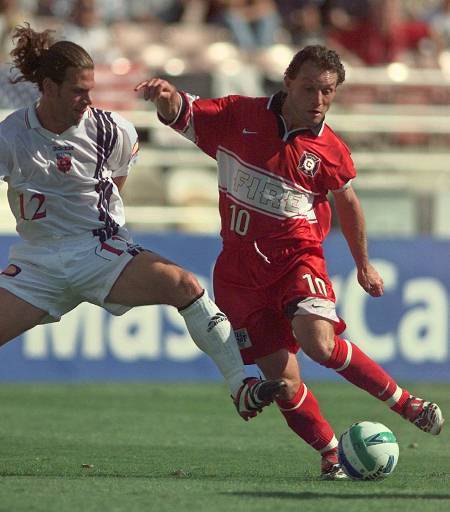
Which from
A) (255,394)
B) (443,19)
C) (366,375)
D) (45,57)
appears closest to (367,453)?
(366,375)

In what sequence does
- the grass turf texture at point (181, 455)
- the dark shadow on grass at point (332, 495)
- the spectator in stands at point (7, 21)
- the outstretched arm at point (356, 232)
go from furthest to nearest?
the spectator in stands at point (7, 21)
the outstretched arm at point (356, 232)
the dark shadow on grass at point (332, 495)
the grass turf texture at point (181, 455)

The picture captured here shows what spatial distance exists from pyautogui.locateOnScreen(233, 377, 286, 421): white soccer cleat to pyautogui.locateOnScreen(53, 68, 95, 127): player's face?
1.67 meters

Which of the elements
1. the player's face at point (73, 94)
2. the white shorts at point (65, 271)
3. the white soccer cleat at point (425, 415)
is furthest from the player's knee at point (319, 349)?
the player's face at point (73, 94)

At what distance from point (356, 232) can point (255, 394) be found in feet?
4.16

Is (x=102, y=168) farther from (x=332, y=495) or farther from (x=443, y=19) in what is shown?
(x=443, y=19)

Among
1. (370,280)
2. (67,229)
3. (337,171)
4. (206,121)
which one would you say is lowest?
(370,280)

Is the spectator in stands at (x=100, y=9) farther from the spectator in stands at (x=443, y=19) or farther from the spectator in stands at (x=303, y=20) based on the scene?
the spectator in stands at (x=443, y=19)

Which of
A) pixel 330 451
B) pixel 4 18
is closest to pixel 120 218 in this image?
pixel 330 451

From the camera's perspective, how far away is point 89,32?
48.0 ft

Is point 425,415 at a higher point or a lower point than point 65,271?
lower

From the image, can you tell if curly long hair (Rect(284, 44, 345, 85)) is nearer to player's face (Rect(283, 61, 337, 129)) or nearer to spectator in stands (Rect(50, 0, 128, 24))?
player's face (Rect(283, 61, 337, 129))

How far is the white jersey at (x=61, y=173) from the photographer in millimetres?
6965

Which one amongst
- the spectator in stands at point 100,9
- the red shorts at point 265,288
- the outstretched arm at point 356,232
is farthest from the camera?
the spectator in stands at point 100,9

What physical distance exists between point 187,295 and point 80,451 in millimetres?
1884
